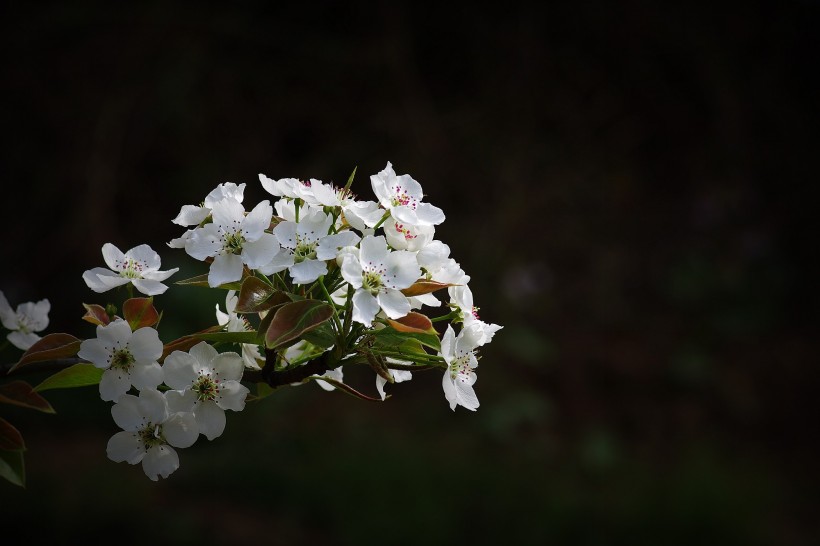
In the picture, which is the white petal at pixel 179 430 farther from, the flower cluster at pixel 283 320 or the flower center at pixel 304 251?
the flower center at pixel 304 251

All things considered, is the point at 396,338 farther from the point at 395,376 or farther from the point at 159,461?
the point at 159,461

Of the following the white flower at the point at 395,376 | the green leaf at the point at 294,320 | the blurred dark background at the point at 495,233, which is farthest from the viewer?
the blurred dark background at the point at 495,233

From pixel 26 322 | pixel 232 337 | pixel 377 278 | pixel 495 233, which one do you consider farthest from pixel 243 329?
pixel 495 233

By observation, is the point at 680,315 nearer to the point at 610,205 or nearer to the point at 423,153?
the point at 610,205

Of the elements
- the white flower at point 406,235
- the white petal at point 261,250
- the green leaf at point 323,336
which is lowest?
the green leaf at point 323,336

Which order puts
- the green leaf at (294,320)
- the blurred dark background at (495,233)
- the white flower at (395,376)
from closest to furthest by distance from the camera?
the green leaf at (294,320)
the white flower at (395,376)
the blurred dark background at (495,233)

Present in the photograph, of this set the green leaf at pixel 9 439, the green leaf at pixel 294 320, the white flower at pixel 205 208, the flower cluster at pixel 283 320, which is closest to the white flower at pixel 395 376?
the flower cluster at pixel 283 320

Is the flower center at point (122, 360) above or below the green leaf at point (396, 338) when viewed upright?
below
